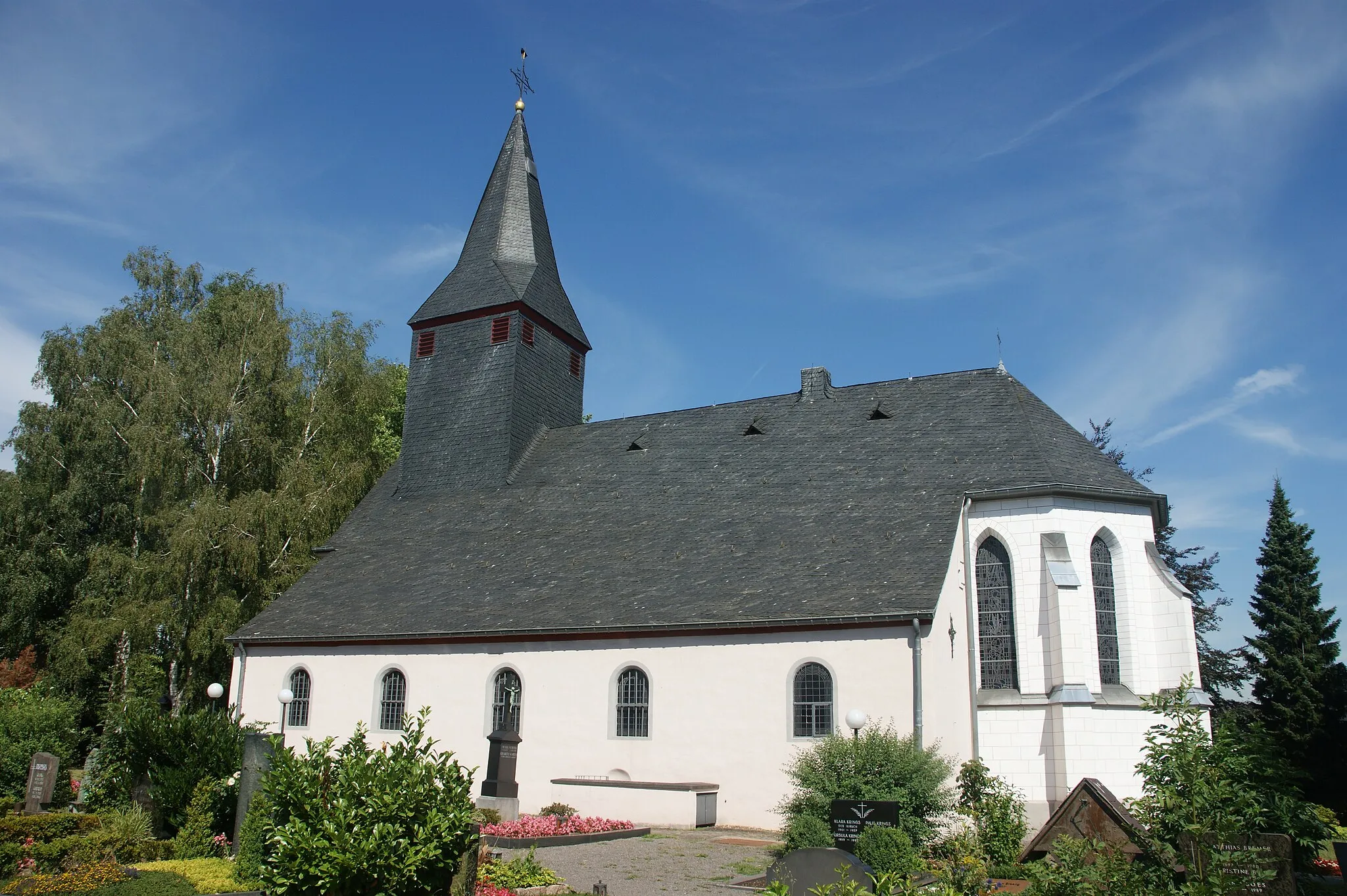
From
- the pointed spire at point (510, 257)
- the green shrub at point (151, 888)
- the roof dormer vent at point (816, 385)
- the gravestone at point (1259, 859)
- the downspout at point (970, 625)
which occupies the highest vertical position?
the pointed spire at point (510, 257)

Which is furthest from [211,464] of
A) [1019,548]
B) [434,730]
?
[1019,548]

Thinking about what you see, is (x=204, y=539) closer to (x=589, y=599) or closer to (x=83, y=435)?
(x=83, y=435)

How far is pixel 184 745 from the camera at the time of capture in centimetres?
1534

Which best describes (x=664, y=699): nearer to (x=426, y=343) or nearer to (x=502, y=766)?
(x=502, y=766)

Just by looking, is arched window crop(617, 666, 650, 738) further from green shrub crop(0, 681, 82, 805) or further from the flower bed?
green shrub crop(0, 681, 82, 805)

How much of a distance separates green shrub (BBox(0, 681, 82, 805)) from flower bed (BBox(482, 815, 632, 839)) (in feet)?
28.7

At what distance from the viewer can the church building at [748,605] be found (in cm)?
1812

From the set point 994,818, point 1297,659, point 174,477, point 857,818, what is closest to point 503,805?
point 857,818

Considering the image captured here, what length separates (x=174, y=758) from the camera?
50.0 ft

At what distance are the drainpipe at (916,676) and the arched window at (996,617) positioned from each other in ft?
10.8

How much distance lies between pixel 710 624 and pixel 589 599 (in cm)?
326

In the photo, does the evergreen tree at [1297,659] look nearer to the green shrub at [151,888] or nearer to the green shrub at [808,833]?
the green shrub at [808,833]

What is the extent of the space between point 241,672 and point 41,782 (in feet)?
28.2

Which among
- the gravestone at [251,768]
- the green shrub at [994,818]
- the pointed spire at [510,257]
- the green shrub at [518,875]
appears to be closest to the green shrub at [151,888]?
the gravestone at [251,768]
